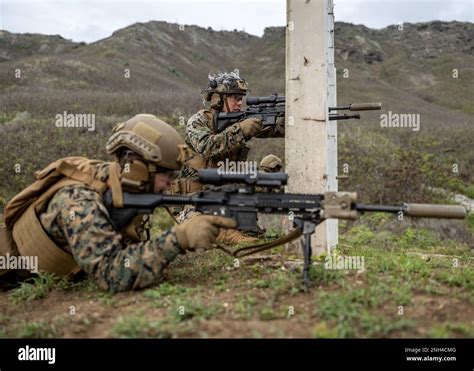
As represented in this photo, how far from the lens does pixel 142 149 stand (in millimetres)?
4188

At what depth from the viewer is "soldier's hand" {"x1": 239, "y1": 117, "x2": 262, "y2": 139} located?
6.66m

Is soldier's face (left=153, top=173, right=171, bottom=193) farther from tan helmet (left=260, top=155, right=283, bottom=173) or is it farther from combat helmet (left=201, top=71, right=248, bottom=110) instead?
tan helmet (left=260, top=155, right=283, bottom=173)

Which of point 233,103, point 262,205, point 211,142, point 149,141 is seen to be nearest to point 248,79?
point 233,103

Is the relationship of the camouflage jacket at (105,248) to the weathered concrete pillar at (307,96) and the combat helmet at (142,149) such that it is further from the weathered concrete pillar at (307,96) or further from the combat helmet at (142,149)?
the weathered concrete pillar at (307,96)

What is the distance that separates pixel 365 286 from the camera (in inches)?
158

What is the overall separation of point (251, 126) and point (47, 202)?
302 centimetres

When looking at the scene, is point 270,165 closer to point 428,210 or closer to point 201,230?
point 201,230

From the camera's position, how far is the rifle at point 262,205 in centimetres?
382

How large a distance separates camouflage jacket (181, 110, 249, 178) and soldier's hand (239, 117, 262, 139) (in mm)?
73

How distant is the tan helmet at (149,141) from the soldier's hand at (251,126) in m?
2.38

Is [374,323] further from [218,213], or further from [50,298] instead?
[50,298]

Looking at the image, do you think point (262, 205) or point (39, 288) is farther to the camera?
point (39, 288)

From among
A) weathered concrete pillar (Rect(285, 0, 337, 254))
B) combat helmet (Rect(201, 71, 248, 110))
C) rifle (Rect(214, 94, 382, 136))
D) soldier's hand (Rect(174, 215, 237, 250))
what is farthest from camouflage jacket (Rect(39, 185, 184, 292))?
combat helmet (Rect(201, 71, 248, 110))
